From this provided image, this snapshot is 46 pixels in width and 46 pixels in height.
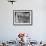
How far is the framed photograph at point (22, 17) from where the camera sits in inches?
185

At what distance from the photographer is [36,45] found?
3.57 meters

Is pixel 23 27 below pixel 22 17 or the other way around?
below

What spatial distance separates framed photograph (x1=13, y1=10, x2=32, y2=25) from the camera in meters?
4.70

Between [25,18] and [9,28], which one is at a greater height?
[25,18]

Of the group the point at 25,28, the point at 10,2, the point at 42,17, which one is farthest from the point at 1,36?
the point at 42,17

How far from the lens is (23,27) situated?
4.72 metres

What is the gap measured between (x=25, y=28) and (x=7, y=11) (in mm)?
863

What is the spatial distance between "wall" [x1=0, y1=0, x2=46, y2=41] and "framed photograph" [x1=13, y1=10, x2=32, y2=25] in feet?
0.35

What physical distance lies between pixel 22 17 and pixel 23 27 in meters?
0.35

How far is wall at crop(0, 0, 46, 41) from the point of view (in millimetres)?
4672

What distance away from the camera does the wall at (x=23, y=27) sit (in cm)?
467

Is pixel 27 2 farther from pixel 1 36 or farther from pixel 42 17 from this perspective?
pixel 1 36

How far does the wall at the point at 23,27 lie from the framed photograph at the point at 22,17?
0.11 m

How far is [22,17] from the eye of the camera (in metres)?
4.74
